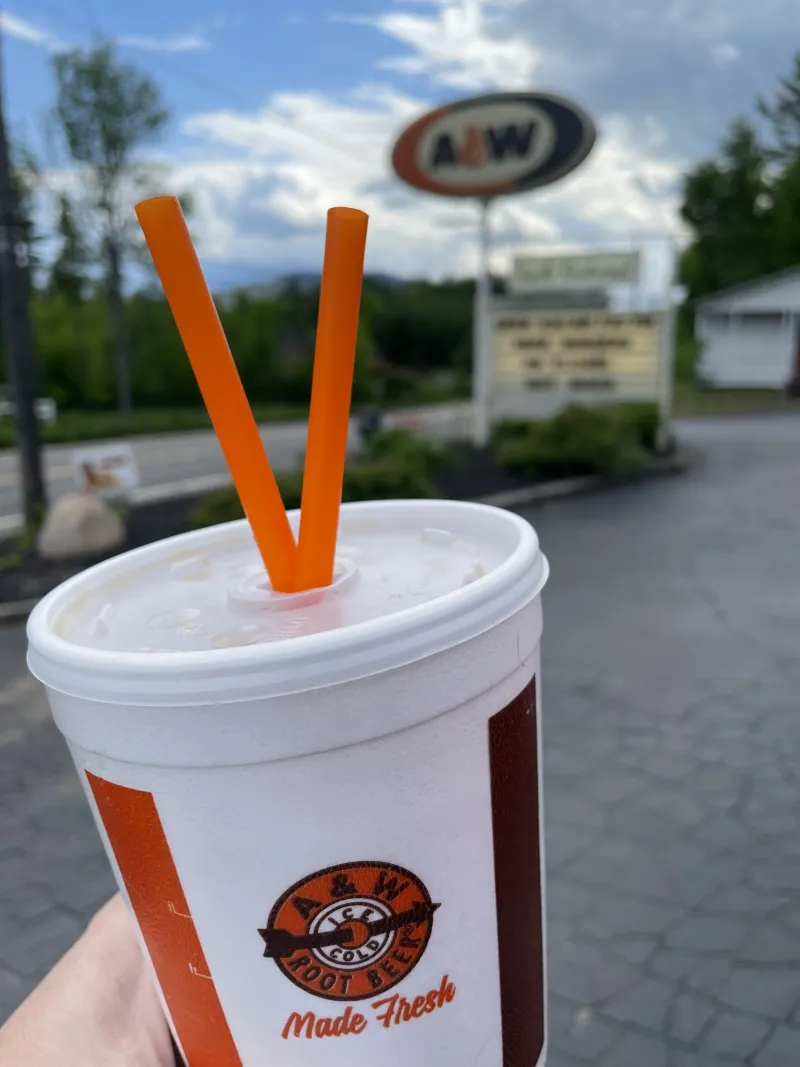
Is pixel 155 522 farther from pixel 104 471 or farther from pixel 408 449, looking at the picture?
pixel 408 449

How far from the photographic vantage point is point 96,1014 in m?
1.03

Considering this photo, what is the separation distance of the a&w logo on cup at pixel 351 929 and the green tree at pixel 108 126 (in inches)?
701

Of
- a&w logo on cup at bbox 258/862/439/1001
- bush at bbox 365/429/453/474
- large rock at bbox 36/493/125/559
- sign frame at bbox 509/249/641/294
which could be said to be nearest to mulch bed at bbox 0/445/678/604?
large rock at bbox 36/493/125/559

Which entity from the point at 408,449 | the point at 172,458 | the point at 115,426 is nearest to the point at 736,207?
Answer: the point at 115,426

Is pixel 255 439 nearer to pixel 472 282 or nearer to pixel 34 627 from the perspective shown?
pixel 34 627

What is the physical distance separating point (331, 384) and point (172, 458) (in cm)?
1362

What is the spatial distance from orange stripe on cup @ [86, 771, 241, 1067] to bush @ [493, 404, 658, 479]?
8.81 m

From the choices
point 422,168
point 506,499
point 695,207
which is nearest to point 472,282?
point 695,207

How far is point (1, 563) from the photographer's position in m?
6.44

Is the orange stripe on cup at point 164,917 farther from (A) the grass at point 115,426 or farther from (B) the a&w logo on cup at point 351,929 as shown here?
(A) the grass at point 115,426

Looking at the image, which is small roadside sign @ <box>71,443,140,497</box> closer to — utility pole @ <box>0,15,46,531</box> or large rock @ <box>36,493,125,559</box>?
utility pole @ <box>0,15,46,531</box>

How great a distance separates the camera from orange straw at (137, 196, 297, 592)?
0.73m

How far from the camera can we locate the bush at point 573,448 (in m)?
9.46

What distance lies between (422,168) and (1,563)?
740cm
